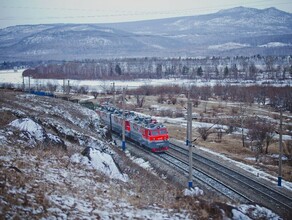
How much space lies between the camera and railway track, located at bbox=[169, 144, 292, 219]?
18031 mm

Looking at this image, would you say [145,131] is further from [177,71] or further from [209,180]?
[177,71]

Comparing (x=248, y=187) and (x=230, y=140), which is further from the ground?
(x=248, y=187)

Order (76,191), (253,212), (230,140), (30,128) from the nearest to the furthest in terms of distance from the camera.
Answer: (76,191)
(253,212)
(30,128)
(230,140)

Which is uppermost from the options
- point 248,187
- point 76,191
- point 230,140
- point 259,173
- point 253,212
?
point 76,191

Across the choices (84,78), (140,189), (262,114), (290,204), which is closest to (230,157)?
(290,204)

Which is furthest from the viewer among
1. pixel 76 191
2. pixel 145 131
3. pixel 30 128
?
pixel 145 131

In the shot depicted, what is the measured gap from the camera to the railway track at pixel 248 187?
18.0m

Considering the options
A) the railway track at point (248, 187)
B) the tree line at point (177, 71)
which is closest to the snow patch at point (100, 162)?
the railway track at point (248, 187)

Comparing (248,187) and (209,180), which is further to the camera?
(209,180)

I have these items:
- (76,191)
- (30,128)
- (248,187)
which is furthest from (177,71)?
(76,191)

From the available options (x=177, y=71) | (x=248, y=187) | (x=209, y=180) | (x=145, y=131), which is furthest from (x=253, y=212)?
(x=177, y=71)

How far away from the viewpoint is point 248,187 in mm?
20531

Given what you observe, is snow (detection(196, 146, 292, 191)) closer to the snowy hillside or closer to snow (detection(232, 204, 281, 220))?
snow (detection(232, 204, 281, 220))

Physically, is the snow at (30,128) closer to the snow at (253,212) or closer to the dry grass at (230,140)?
the snow at (253,212)
